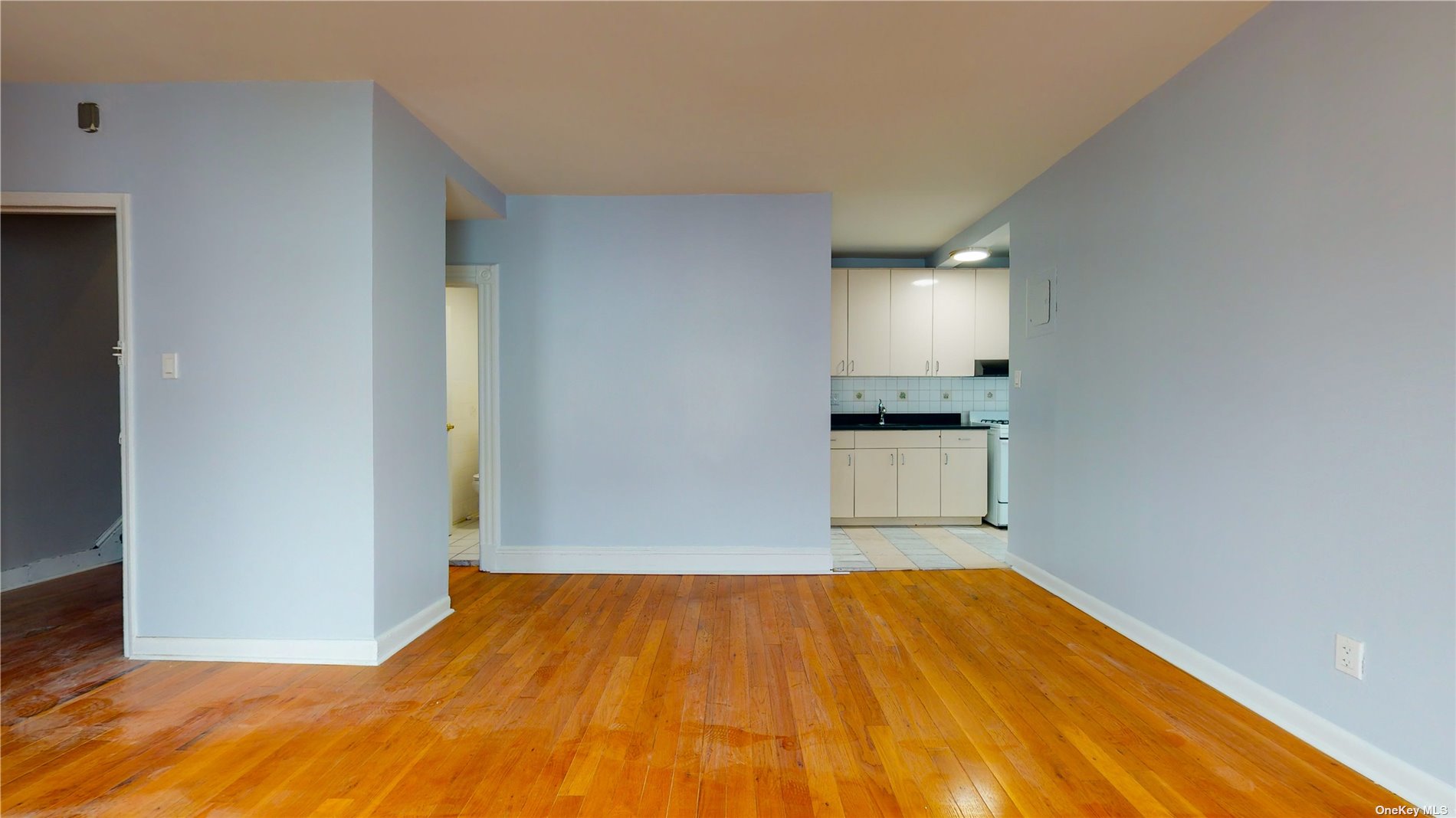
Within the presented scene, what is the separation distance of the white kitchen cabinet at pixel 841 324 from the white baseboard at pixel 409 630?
12.4 ft

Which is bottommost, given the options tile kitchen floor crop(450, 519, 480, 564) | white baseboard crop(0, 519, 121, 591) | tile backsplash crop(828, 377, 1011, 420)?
tile kitchen floor crop(450, 519, 480, 564)

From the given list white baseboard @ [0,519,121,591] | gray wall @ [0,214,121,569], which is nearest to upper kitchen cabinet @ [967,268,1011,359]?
gray wall @ [0,214,121,569]

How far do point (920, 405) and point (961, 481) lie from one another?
100cm

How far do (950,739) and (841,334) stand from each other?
167 inches

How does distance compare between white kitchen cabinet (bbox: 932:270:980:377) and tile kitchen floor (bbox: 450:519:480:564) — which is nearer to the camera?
tile kitchen floor (bbox: 450:519:480:564)

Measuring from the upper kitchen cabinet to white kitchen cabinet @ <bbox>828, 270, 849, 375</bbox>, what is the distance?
1201 mm

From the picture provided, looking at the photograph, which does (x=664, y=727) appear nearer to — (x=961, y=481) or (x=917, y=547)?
(x=917, y=547)

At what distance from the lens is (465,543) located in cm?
518

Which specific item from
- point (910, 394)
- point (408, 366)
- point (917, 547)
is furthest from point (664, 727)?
point (910, 394)

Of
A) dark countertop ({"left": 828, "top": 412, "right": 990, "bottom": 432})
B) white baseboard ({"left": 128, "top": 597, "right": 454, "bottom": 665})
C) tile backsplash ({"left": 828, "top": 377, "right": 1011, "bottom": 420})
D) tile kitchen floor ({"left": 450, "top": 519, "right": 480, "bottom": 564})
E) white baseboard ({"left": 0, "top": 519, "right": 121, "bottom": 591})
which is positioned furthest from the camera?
tile backsplash ({"left": 828, "top": 377, "right": 1011, "bottom": 420})

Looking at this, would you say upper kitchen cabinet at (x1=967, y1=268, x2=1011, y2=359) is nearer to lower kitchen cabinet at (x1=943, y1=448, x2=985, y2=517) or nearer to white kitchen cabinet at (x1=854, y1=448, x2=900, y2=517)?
lower kitchen cabinet at (x1=943, y1=448, x2=985, y2=517)

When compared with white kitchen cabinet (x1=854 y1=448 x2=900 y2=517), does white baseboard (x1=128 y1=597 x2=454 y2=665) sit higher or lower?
lower

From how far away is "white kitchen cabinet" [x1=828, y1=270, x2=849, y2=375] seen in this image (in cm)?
592

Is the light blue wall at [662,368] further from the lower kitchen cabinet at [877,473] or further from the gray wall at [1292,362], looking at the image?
the gray wall at [1292,362]
